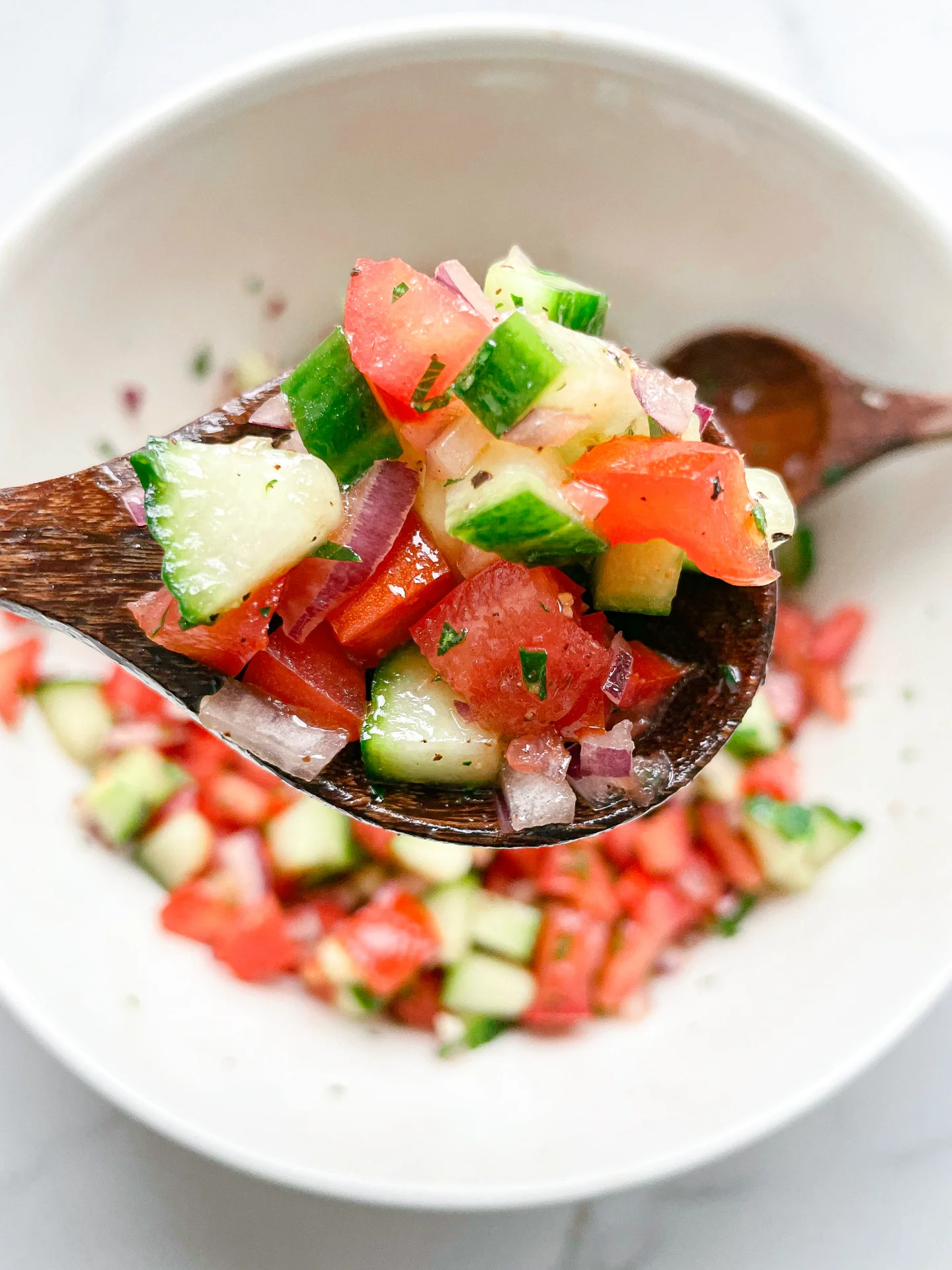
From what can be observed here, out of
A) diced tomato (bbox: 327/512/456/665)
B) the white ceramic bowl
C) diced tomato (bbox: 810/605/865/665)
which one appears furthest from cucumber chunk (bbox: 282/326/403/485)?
diced tomato (bbox: 810/605/865/665)

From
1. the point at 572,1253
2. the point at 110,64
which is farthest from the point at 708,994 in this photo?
the point at 110,64

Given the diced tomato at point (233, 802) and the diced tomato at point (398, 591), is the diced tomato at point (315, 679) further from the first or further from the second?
the diced tomato at point (233, 802)

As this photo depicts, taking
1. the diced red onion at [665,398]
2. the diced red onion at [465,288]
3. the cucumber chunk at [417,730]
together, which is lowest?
the cucumber chunk at [417,730]

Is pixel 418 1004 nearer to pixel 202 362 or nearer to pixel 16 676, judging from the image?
pixel 16 676

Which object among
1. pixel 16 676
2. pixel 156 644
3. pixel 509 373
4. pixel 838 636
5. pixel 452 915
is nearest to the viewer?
pixel 509 373

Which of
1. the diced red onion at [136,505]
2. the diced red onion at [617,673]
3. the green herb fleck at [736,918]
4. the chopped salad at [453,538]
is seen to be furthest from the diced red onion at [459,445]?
the green herb fleck at [736,918]

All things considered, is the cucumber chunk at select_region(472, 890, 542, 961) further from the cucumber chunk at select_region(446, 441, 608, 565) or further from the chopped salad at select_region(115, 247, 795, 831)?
the cucumber chunk at select_region(446, 441, 608, 565)

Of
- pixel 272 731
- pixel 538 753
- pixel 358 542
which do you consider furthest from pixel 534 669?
pixel 272 731
